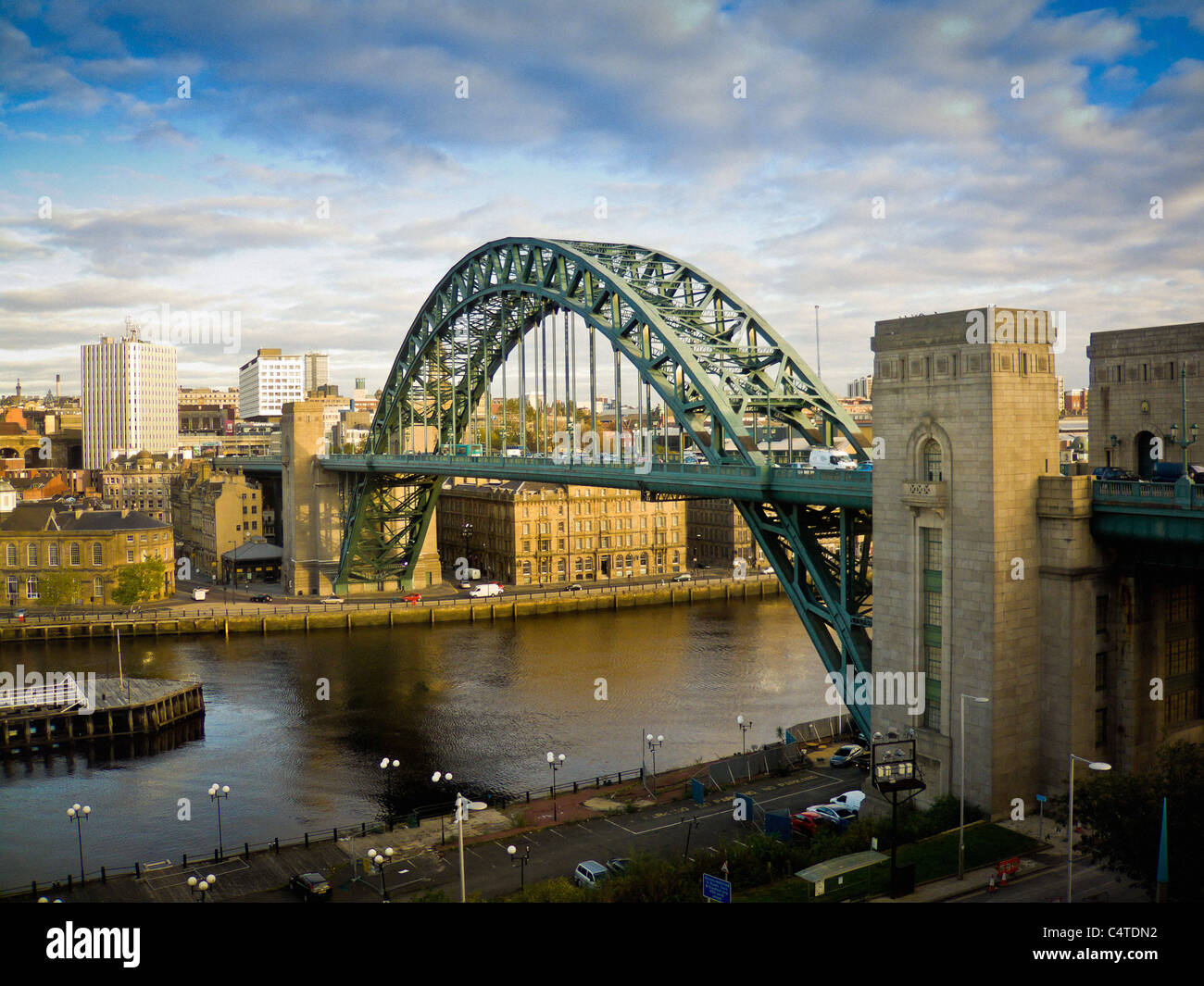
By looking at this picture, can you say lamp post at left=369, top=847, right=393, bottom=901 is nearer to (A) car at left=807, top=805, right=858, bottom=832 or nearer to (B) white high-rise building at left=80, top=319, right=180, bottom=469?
(A) car at left=807, top=805, right=858, bottom=832

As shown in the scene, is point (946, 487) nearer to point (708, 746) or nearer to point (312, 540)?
point (708, 746)

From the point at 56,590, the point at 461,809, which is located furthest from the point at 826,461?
the point at 56,590

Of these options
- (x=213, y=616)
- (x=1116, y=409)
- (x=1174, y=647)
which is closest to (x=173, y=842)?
(x=1174, y=647)

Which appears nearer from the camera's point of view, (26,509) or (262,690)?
(262,690)

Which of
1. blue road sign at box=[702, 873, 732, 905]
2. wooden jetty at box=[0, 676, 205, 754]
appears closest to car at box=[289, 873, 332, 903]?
blue road sign at box=[702, 873, 732, 905]

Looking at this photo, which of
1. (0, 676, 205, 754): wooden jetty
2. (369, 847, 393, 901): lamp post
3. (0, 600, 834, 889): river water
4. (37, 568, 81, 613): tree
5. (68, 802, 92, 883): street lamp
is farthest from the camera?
(37, 568, 81, 613): tree

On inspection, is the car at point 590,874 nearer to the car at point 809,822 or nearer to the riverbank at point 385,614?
the car at point 809,822

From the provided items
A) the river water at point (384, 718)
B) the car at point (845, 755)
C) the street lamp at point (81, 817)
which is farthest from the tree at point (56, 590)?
the car at point (845, 755)
